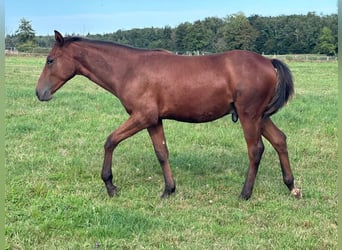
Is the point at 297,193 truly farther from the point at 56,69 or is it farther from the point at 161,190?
the point at 56,69

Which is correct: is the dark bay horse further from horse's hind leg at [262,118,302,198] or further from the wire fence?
the wire fence

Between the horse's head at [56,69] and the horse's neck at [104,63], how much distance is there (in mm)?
129

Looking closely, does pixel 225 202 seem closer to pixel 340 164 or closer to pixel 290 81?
pixel 290 81

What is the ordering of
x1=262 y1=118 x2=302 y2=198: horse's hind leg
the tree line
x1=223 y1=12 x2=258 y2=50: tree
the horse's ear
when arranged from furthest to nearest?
the tree line → x1=223 y1=12 x2=258 y2=50: tree → x1=262 y1=118 x2=302 y2=198: horse's hind leg → the horse's ear

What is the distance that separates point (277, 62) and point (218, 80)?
2.47 feet

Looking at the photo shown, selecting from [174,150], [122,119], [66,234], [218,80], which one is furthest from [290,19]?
[66,234]

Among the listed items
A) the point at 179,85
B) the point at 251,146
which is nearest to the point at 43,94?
the point at 179,85

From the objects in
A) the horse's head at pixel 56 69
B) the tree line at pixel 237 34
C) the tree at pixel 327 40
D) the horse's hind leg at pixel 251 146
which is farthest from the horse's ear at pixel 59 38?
the tree line at pixel 237 34

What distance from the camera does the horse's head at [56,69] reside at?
538 cm

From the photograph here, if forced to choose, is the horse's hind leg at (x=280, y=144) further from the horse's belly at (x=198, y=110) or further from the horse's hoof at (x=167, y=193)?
the horse's hoof at (x=167, y=193)

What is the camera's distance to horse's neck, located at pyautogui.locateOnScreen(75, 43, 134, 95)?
5355 millimetres

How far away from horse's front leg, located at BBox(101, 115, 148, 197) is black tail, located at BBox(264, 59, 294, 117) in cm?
152

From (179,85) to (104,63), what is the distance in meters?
0.97

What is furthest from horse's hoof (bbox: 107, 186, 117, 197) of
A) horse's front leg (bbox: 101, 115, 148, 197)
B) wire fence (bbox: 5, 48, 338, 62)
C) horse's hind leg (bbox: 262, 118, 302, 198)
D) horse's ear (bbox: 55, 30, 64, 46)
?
wire fence (bbox: 5, 48, 338, 62)
